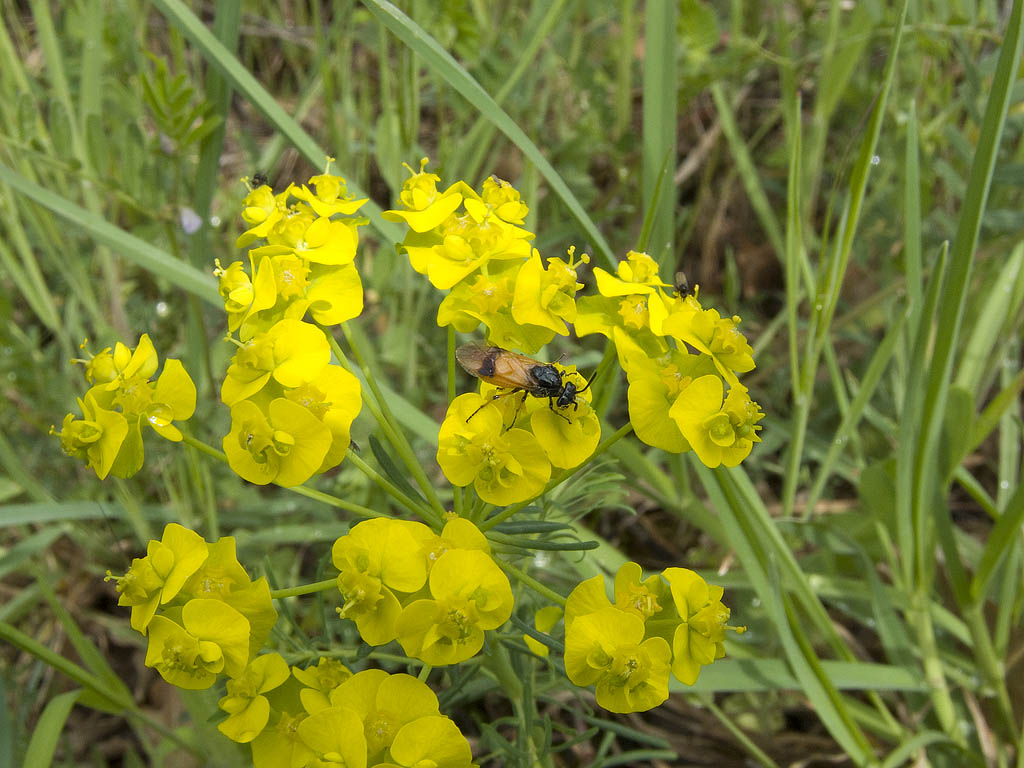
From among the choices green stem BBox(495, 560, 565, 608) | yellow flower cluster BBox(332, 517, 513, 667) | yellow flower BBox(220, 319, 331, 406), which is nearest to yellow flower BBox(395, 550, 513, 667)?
yellow flower cluster BBox(332, 517, 513, 667)

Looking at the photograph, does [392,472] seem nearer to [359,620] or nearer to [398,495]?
[398,495]

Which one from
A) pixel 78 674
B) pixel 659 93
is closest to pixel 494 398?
pixel 659 93

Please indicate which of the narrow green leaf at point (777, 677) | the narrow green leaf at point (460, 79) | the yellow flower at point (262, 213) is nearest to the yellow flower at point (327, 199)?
the yellow flower at point (262, 213)

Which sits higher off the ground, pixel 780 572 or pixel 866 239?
pixel 866 239

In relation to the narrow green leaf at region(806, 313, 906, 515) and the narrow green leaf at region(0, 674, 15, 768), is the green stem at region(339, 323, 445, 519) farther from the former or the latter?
the narrow green leaf at region(806, 313, 906, 515)

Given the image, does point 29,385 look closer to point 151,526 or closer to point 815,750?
point 151,526

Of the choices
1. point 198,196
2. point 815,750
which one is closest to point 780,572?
point 815,750
